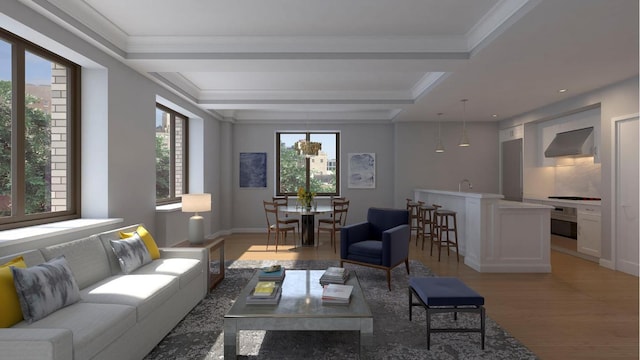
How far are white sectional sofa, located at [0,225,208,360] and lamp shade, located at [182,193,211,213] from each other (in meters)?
0.72

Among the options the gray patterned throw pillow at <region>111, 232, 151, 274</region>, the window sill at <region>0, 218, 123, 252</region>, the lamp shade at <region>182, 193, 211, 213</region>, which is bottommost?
the gray patterned throw pillow at <region>111, 232, 151, 274</region>

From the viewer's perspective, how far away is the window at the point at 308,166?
832cm

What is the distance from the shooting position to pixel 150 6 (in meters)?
3.21

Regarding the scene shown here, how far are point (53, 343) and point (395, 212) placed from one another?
3.98 meters

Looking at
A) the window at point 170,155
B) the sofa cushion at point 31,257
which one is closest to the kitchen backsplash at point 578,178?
the window at point 170,155

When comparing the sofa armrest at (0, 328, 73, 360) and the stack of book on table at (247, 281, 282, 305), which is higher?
the sofa armrest at (0, 328, 73, 360)

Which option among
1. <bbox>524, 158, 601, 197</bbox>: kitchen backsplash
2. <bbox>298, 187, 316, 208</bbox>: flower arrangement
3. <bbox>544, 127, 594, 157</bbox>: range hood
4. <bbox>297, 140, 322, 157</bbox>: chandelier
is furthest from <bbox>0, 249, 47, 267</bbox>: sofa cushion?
<bbox>524, 158, 601, 197</bbox>: kitchen backsplash

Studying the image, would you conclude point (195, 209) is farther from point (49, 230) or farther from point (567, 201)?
point (567, 201)

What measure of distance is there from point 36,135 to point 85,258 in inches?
56.0

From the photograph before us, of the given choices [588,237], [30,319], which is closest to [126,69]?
[30,319]

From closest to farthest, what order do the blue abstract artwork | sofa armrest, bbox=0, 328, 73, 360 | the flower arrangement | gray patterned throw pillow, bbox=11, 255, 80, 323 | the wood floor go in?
sofa armrest, bbox=0, 328, 73, 360
gray patterned throw pillow, bbox=11, 255, 80, 323
the wood floor
the flower arrangement
the blue abstract artwork

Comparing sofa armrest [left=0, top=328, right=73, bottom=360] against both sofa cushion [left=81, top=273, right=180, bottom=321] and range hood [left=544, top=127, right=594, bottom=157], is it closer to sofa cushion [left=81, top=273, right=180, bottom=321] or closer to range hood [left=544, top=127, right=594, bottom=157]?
sofa cushion [left=81, top=273, right=180, bottom=321]

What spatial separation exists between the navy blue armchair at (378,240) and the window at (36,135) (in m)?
3.16

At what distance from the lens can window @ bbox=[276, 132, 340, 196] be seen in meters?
8.32
